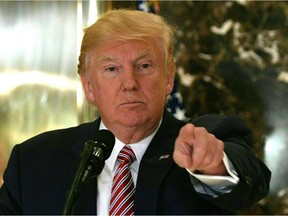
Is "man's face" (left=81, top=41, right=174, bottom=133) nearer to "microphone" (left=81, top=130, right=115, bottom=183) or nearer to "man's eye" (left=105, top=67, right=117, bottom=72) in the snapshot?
"man's eye" (left=105, top=67, right=117, bottom=72)

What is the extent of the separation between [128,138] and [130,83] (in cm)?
22

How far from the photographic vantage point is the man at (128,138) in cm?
208

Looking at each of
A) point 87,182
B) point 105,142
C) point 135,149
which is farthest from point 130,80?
point 105,142

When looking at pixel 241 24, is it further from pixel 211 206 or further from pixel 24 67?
pixel 211 206

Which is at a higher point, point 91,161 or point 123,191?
point 91,161

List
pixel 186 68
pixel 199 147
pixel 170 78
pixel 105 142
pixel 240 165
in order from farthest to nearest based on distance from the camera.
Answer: pixel 186 68, pixel 170 78, pixel 240 165, pixel 105 142, pixel 199 147

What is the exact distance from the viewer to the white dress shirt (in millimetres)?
1780

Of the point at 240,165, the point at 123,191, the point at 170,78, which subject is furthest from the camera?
the point at 170,78

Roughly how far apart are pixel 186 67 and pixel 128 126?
1.99 meters

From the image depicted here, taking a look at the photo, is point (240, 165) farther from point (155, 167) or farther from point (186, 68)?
point (186, 68)

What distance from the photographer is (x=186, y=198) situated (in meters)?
2.09

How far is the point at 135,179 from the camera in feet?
7.09

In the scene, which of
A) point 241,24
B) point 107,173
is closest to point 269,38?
point 241,24

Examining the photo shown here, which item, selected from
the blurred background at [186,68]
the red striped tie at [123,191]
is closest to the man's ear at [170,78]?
the red striped tie at [123,191]
